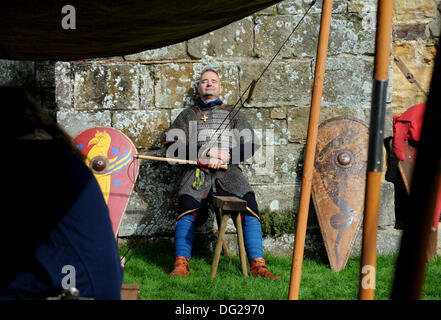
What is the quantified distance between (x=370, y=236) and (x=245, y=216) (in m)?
2.35

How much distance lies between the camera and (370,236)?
1488mm

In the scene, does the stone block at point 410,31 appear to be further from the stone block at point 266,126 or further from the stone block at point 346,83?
the stone block at point 266,126

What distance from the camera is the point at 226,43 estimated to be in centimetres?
427

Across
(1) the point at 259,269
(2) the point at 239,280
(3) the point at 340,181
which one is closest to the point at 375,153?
(2) the point at 239,280


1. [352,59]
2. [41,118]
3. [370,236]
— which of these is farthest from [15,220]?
[352,59]

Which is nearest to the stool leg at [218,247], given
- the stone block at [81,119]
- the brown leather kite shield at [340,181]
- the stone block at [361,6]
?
the brown leather kite shield at [340,181]

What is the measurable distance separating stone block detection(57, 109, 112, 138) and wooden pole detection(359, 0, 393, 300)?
3063mm

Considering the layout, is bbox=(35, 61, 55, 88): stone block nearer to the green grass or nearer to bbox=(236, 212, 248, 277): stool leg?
the green grass

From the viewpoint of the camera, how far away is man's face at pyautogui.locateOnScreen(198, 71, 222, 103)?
4004 millimetres

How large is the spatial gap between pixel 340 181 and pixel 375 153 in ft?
8.69

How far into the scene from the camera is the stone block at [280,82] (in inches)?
168

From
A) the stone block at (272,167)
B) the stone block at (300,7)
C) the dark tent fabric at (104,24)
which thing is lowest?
the stone block at (272,167)

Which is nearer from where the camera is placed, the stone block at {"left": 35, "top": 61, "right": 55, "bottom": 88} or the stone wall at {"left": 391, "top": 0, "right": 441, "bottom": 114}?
the stone wall at {"left": 391, "top": 0, "right": 441, "bottom": 114}

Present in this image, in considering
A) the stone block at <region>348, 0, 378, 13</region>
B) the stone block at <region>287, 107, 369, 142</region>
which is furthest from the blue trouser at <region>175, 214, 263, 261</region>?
the stone block at <region>348, 0, 378, 13</region>
